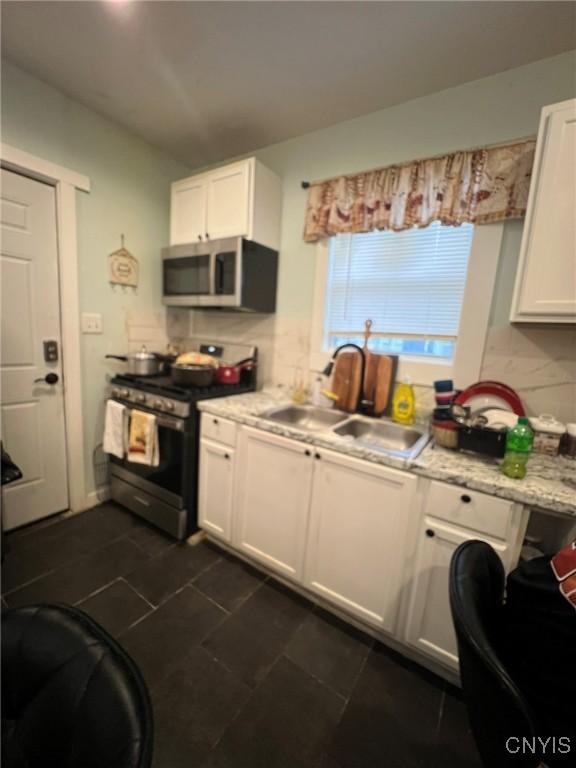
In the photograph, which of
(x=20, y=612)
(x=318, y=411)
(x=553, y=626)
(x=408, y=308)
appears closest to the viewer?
(x=20, y=612)

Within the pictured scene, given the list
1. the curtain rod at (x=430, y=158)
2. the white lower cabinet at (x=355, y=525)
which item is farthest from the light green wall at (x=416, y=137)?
the white lower cabinet at (x=355, y=525)

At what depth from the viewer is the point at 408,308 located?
187 cm

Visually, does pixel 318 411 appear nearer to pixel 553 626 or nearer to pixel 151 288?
pixel 553 626

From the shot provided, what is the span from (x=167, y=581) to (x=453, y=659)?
136 cm

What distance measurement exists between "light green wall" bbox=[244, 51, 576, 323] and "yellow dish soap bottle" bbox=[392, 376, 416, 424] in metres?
0.54

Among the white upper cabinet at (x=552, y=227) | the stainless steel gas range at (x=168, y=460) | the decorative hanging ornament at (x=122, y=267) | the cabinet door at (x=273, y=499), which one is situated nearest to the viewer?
the white upper cabinet at (x=552, y=227)

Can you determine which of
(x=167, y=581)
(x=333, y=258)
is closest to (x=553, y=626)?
(x=167, y=581)

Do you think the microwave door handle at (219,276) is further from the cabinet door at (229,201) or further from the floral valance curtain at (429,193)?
the floral valance curtain at (429,193)

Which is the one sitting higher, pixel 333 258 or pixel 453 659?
pixel 333 258

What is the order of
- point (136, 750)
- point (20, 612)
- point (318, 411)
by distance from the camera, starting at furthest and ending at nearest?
point (318, 411), point (20, 612), point (136, 750)

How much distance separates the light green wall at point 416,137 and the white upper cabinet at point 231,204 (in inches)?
5.1

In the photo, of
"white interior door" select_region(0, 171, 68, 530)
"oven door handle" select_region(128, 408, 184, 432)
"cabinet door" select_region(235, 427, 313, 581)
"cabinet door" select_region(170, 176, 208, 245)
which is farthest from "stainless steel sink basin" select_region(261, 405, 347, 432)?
"white interior door" select_region(0, 171, 68, 530)

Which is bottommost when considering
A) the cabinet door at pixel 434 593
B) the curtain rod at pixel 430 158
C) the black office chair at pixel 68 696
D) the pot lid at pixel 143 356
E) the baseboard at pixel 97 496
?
the baseboard at pixel 97 496

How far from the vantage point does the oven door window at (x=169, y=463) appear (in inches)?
75.7
